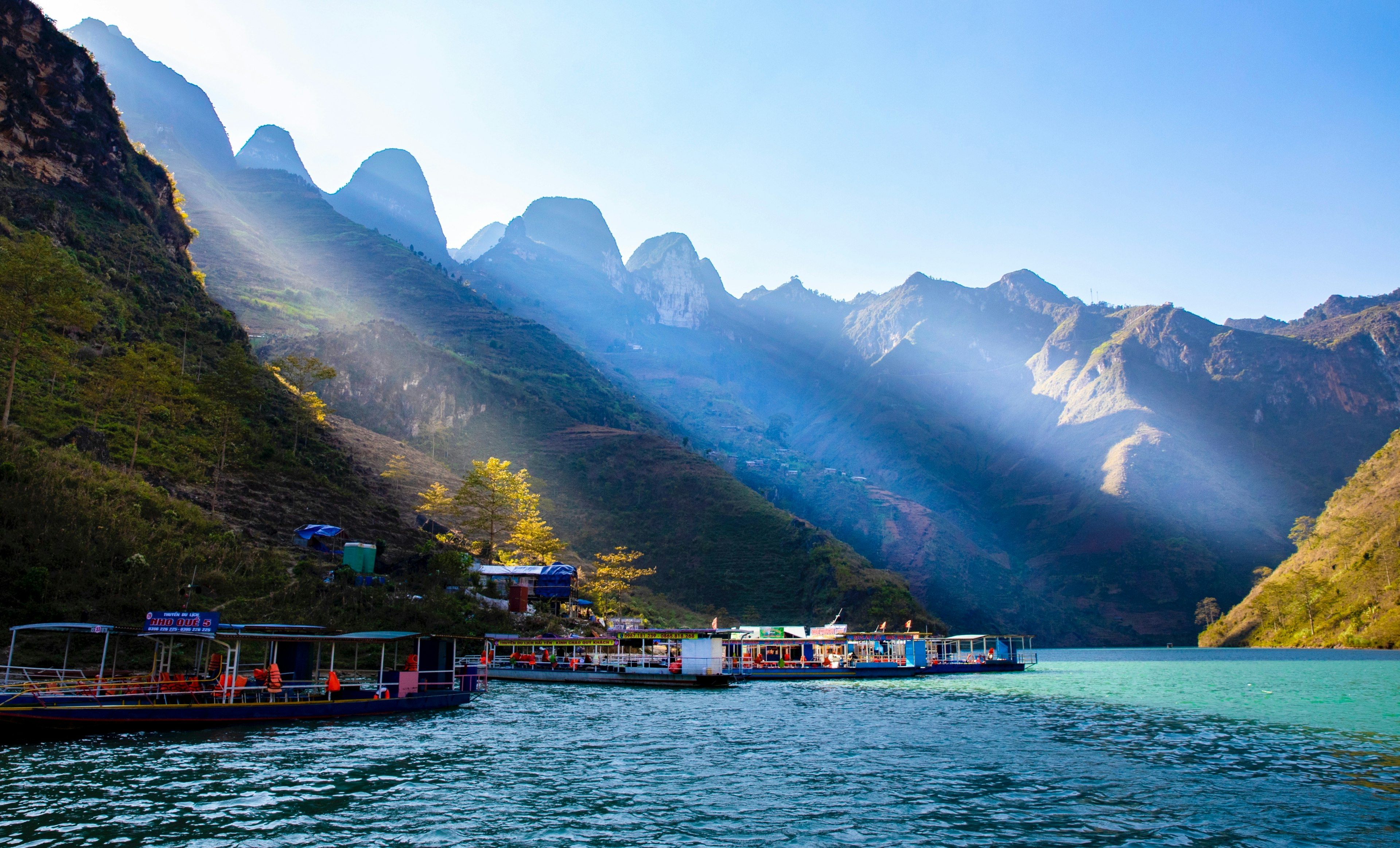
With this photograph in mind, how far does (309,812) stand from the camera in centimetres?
1933

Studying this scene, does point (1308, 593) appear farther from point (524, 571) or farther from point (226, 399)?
point (226, 399)

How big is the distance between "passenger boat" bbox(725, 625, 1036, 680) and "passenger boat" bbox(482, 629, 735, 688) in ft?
16.2

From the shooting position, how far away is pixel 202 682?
36.2 meters

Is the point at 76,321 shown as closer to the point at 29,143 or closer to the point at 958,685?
the point at 29,143

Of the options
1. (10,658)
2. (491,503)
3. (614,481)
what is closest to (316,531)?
(491,503)

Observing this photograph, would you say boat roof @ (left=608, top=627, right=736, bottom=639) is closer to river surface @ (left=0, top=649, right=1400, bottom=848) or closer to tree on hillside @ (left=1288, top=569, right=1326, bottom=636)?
river surface @ (left=0, top=649, right=1400, bottom=848)

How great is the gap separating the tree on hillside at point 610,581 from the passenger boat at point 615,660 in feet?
52.3

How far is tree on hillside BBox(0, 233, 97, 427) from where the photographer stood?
5431cm

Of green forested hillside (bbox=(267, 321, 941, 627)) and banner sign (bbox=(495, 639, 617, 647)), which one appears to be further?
green forested hillside (bbox=(267, 321, 941, 627))

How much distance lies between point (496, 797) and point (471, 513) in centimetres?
8537

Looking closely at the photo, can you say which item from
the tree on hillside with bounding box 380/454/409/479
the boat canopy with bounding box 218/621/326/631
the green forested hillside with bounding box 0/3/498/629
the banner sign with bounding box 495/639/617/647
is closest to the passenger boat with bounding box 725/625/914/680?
the banner sign with bounding box 495/639/617/647

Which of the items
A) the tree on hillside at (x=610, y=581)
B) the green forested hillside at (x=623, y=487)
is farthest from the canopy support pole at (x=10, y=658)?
the green forested hillside at (x=623, y=487)

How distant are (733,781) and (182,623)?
24986 millimetres

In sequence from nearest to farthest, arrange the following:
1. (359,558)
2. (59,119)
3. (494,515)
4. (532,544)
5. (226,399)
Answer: (359,558), (226,399), (59,119), (532,544), (494,515)
